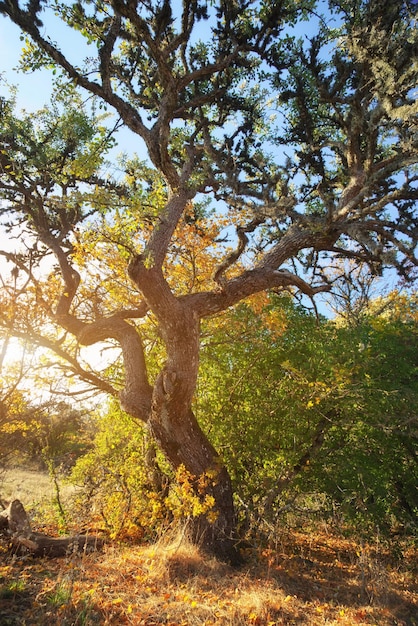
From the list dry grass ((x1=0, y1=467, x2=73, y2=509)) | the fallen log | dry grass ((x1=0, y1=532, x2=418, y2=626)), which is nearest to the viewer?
dry grass ((x1=0, y1=532, x2=418, y2=626))

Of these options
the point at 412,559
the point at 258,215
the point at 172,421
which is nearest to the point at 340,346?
the point at 258,215

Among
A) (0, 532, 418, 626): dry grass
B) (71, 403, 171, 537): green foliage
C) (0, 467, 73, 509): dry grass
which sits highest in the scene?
(71, 403, 171, 537): green foliage

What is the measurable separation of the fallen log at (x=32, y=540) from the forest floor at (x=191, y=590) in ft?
0.57

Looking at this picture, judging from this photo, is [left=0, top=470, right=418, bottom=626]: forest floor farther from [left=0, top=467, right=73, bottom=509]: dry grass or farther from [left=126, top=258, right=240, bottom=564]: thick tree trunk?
[left=0, top=467, right=73, bottom=509]: dry grass

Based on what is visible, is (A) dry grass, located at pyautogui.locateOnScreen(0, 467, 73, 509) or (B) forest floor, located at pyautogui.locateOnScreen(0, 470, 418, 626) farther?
(A) dry grass, located at pyautogui.locateOnScreen(0, 467, 73, 509)

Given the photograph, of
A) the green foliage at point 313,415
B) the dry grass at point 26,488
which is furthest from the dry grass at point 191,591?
the dry grass at point 26,488

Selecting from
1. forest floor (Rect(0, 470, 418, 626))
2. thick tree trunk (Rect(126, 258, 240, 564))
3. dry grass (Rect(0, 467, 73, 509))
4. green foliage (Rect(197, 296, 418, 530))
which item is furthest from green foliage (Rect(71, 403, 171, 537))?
dry grass (Rect(0, 467, 73, 509))

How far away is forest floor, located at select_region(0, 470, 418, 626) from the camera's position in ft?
11.7

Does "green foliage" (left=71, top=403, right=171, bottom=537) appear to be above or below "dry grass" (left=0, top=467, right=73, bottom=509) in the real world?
above

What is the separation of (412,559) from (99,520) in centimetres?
632

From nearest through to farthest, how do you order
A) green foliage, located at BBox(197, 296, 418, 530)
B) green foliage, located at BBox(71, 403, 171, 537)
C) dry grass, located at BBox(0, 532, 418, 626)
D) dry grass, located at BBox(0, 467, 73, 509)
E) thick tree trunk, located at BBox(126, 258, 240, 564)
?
dry grass, located at BBox(0, 532, 418, 626)
thick tree trunk, located at BBox(126, 258, 240, 564)
green foliage, located at BBox(71, 403, 171, 537)
green foliage, located at BBox(197, 296, 418, 530)
dry grass, located at BBox(0, 467, 73, 509)

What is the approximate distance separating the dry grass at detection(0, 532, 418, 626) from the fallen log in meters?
0.20

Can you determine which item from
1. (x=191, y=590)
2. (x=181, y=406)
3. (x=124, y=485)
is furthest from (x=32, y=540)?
(x=181, y=406)

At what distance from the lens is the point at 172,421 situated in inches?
223
